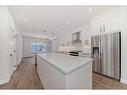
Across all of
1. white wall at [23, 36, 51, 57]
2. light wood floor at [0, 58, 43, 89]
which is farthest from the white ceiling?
white wall at [23, 36, 51, 57]

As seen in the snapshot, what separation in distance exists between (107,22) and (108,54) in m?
1.36

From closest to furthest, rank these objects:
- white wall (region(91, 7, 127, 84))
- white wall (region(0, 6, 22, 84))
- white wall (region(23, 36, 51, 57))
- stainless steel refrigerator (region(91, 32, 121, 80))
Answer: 1. white wall (region(0, 6, 22, 84))
2. white wall (region(91, 7, 127, 84))
3. stainless steel refrigerator (region(91, 32, 121, 80))
4. white wall (region(23, 36, 51, 57))

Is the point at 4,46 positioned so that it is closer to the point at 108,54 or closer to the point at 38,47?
the point at 108,54

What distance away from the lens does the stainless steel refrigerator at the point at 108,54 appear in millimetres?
3894

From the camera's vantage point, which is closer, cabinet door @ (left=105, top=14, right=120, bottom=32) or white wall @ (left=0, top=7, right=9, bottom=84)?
white wall @ (left=0, top=7, right=9, bottom=84)

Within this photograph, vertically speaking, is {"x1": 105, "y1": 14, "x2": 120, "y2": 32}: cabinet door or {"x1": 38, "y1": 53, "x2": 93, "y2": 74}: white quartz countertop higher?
{"x1": 105, "y1": 14, "x2": 120, "y2": 32}: cabinet door

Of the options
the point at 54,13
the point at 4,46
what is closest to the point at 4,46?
the point at 4,46

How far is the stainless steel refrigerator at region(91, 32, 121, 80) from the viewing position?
3.89 meters

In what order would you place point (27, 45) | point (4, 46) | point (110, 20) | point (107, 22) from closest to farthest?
1. point (4, 46)
2. point (110, 20)
3. point (107, 22)
4. point (27, 45)

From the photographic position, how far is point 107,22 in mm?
4590

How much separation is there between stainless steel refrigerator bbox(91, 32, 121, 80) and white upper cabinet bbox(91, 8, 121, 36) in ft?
1.04

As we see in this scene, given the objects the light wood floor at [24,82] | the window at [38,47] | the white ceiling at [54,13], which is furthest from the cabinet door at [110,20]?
the window at [38,47]

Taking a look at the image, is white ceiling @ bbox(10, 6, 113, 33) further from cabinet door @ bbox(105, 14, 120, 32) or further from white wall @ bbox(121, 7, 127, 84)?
white wall @ bbox(121, 7, 127, 84)
